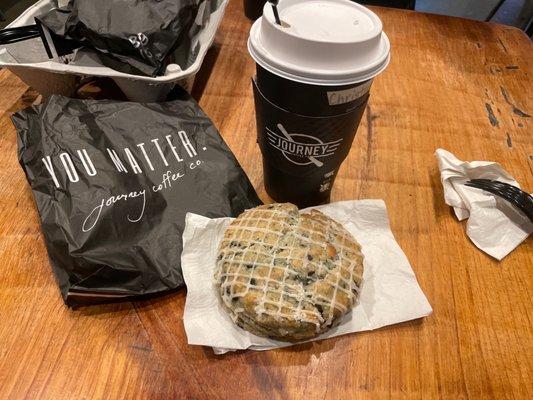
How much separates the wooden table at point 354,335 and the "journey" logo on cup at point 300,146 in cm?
17

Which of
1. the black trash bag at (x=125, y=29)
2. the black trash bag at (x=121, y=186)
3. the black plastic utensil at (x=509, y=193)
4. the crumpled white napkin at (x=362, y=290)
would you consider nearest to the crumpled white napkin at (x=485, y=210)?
the black plastic utensil at (x=509, y=193)

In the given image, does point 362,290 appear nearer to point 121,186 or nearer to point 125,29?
point 121,186

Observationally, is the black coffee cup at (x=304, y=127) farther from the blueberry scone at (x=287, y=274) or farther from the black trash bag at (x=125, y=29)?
the black trash bag at (x=125, y=29)

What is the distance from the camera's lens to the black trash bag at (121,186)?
564 millimetres

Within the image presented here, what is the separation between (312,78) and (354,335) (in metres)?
0.37

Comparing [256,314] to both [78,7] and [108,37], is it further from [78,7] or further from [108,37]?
[78,7]

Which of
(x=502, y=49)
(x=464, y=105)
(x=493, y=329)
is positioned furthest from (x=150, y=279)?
(x=502, y=49)

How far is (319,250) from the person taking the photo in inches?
21.6

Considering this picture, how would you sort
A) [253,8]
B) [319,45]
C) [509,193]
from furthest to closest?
[253,8], [509,193], [319,45]

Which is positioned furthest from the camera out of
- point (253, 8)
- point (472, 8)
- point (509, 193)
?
point (472, 8)

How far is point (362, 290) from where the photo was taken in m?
0.59

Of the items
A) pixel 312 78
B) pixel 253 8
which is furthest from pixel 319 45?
pixel 253 8

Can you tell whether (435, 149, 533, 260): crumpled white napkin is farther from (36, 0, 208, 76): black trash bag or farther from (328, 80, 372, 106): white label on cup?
(36, 0, 208, 76): black trash bag

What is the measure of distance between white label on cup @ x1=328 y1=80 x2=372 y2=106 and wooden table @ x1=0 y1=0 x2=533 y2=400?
270 mm
